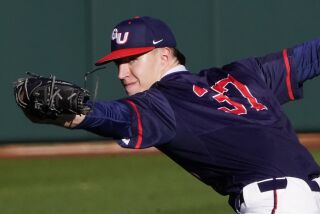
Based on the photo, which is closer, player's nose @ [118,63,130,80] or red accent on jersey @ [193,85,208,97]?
red accent on jersey @ [193,85,208,97]

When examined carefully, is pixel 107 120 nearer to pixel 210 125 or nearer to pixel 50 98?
pixel 50 98

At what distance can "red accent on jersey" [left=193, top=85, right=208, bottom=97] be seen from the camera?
3840mm

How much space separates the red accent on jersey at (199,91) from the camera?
3.84 meters

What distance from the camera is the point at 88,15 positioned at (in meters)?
9.15

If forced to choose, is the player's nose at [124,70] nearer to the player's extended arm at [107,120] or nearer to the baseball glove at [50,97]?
the player's extended arm at [107,120]

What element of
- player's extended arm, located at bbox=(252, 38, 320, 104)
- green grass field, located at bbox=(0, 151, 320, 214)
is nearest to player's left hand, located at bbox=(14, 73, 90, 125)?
player's extended arm, located at bbox=(252, 38, 320, 104)

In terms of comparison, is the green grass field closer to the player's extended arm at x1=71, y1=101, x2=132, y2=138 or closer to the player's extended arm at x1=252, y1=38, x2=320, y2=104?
the player's extended arm at x1=252, y1=38, x2=320, y2=104

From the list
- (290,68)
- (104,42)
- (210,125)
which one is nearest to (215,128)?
(210,125)

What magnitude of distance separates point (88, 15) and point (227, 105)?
17.8 ft

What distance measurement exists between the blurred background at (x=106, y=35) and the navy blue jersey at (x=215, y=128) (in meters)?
5.19

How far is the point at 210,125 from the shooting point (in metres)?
3.80

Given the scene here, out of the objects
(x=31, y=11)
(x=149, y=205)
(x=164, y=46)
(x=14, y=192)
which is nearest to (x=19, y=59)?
(x=31, y=11)

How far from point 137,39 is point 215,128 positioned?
0.51 m

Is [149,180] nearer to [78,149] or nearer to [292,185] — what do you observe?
[78,149]
